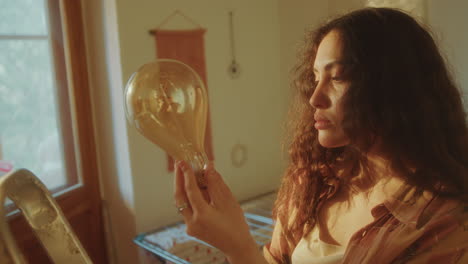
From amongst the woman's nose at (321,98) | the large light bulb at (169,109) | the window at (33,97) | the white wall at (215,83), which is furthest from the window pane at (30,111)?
the woman's nose at (321,98)

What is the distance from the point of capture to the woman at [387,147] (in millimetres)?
678

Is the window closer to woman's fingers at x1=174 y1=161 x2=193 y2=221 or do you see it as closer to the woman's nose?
woman's fingers at x1=174 y1=161 x2=193 y2=221

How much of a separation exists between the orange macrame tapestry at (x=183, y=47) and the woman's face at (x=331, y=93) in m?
1.15

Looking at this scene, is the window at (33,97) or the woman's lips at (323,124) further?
the window at (33,97)

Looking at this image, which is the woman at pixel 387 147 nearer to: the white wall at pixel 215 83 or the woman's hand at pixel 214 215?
the woman's hand at pixel 214 215

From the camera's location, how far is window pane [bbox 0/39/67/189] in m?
1.41

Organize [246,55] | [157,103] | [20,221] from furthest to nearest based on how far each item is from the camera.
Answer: [246,55] < [20,221] < [157,103]

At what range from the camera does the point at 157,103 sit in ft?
2.37

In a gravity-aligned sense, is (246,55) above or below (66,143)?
above

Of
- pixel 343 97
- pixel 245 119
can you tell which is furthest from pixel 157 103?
pixel 245 119

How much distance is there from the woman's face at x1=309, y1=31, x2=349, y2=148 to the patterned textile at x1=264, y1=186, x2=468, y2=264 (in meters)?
0.16

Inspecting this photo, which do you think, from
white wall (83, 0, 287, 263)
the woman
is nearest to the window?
white wall (83, 0, 287, 263)

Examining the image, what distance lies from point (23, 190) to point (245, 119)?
144 centimetres

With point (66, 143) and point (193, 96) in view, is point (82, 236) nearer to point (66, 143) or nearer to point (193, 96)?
point (66, 143)
